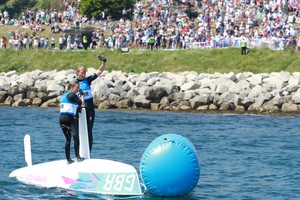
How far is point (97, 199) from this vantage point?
666 inches

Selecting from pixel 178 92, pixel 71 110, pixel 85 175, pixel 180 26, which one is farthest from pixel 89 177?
pixel 180 26

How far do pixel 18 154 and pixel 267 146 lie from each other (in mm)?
6713

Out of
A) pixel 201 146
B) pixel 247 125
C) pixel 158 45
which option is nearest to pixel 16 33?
pixel 158 45

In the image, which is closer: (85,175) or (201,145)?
(85,175)

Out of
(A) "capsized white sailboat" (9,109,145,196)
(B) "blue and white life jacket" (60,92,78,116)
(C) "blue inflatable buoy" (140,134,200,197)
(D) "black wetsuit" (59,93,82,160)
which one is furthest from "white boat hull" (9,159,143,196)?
(B) "blue and white life jacket" (60,92,78,116)

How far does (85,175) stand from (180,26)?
34297 millimetres

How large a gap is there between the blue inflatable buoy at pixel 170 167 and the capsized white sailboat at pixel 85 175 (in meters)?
0.53

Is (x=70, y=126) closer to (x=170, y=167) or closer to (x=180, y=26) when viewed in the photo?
(x=170, y=167)

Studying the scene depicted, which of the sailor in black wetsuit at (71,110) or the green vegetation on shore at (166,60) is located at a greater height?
the sailor in black wetsuit at (71,110)

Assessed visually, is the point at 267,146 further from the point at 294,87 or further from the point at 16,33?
the point at 16,33

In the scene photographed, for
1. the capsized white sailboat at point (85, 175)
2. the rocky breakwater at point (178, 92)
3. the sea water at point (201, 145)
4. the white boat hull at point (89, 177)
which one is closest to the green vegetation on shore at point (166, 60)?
the rocky breakwater at point (178, 92)

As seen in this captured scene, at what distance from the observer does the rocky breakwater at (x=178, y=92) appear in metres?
35.6

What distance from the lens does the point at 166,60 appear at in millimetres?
46000

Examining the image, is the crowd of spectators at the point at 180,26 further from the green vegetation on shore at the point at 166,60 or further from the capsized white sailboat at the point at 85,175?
the capsized white sailboat at the point at 85,175
